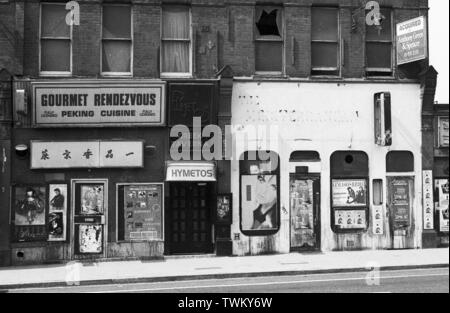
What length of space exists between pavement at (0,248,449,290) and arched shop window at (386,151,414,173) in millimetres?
2724

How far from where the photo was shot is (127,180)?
56.7ft

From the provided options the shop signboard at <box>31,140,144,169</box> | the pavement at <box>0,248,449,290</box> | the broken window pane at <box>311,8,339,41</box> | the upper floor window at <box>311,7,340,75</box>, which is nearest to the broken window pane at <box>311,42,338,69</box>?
the upper floor window at <box>311,7,340,75</box>

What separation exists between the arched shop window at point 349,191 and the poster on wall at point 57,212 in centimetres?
834

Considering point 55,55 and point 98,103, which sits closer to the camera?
point 98,103

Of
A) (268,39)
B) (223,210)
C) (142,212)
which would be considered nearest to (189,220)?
(223,210)

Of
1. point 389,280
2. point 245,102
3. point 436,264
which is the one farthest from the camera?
point 245,102

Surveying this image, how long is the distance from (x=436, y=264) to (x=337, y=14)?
843cm

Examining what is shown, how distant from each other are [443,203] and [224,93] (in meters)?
8.27

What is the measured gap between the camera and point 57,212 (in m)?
17.0

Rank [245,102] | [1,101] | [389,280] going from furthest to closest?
[245,102] → [1,101] → [389,280]

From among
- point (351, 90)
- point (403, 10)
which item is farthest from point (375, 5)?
point (351, 90)

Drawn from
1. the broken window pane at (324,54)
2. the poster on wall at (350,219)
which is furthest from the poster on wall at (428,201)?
the broken window pane at (324,54)

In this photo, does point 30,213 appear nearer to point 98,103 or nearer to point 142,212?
point 142,212

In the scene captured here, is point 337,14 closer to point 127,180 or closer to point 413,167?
point 413,167
